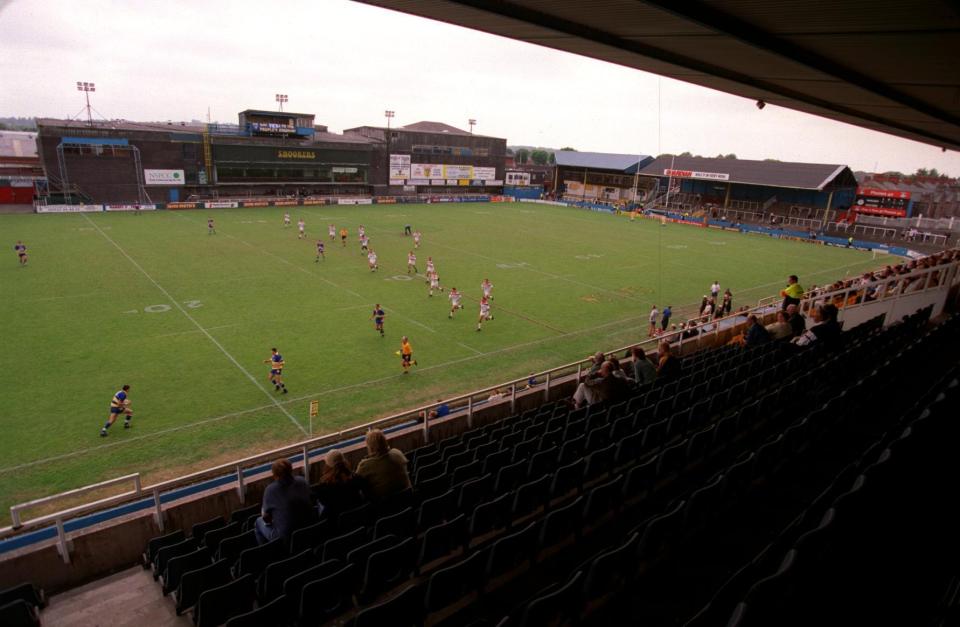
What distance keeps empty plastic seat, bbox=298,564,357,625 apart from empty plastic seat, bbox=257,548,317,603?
0.50 meters

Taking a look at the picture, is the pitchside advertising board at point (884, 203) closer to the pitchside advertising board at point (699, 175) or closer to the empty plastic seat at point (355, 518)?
the pitchside advertising board at point (699, 175)

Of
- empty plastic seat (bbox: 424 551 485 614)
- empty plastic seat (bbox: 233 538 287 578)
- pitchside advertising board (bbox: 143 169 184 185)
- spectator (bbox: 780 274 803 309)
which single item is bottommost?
empty plastic seat (bbox: 233 538 287 578)

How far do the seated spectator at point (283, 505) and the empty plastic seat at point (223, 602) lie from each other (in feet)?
2.96

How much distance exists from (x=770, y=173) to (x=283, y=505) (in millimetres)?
75268

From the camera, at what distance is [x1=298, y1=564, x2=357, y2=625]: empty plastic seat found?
15.3 feet

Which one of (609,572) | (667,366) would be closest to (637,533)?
(609,572)

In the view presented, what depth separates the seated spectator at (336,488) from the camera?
653cm

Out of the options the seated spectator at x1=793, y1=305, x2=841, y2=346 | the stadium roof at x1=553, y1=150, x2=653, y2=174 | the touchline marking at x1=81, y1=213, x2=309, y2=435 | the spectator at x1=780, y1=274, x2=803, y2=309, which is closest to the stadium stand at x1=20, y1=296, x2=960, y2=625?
the seated spectator at x1=793, y1=305, x2=841, y2=346

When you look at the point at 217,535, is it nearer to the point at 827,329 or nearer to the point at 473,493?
the point at 473,493

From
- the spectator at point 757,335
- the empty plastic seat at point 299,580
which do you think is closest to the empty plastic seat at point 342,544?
the empty plastic seat at point 299,580

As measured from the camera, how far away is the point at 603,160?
87.4 meters

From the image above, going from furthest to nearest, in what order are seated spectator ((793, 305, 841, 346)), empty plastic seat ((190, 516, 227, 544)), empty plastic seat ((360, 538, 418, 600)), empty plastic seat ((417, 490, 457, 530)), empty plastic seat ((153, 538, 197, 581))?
seated spectator ((793, 305, 841, 346)), empty plastic seat ((190, 516, 227, 544)), empty plastic seat ((153, 538, 197, 581)), empty plastic seat ((417, 490, 457, 530)), empty plastic seat ((360, 538, 418, 600))

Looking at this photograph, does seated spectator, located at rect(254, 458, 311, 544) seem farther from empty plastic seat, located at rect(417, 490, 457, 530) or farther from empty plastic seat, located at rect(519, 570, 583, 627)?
empty plastic seat, located at rect(519, 570, 583, 627)

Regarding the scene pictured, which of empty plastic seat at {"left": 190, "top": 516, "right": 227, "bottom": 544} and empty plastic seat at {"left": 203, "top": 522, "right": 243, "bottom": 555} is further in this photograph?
empty plastic seat at {"left": 190, "top": 516, "right": 227, "bottom": 544}
